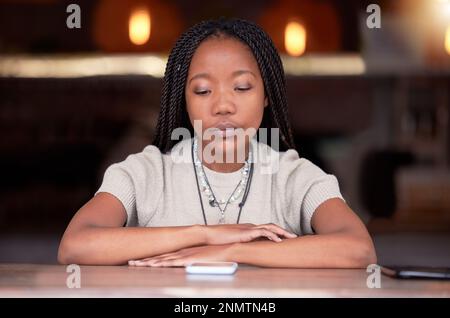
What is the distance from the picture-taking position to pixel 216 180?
233 centimetres

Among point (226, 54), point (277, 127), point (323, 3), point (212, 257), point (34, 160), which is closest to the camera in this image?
point (212, 257)

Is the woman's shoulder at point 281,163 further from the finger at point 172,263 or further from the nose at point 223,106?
the finger at point 172,263

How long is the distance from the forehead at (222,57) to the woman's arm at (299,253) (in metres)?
0.51

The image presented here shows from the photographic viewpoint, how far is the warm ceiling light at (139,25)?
4.14m

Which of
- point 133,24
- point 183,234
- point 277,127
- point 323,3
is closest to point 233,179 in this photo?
point 277,127

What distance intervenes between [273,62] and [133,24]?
1995 mm

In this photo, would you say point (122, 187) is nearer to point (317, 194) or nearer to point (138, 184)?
point (138, 184)

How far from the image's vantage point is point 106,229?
2039 mm

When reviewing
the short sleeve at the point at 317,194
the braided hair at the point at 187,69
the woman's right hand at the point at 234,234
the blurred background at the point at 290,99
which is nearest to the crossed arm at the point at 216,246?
the woman's right hand at the point at 234,234

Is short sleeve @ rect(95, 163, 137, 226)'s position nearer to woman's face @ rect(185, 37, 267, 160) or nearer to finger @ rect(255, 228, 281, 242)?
woman's face @ rect(185, 37, 267, 160)

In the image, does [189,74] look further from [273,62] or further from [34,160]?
[34,160]

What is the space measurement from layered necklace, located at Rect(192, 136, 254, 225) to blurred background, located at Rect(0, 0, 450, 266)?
95.6 inches

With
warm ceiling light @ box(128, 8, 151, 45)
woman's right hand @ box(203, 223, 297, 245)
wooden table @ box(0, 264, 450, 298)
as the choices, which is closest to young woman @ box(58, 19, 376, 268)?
woman's right hand @ box(203, 223, 297, 245)

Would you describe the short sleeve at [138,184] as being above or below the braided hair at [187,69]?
below
